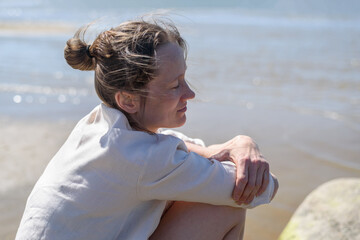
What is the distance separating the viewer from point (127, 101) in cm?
186

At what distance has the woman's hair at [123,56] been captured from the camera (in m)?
1.80

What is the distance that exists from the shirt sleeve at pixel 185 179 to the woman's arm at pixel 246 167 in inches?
1.3

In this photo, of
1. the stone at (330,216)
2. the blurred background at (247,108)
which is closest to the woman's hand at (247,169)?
the blurred background at (247,108)

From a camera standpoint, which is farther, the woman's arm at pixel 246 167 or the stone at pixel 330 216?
the stone at pixel 330 216

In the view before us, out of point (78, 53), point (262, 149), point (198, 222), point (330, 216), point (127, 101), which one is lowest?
point (262, 149)

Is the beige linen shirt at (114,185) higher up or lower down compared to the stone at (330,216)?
higher up

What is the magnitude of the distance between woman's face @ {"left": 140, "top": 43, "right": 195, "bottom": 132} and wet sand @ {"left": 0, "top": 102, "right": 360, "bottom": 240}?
1.46m

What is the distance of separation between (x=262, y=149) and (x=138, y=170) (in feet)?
10.0

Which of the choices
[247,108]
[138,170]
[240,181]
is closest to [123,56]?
[138,170]

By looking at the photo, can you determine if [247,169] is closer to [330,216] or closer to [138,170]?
[138,170]

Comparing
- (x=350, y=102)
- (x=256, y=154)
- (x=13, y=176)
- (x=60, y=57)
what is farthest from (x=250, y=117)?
(x=60, y=57)

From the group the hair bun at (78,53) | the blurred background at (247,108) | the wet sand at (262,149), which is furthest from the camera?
the blurred background at (247,108)

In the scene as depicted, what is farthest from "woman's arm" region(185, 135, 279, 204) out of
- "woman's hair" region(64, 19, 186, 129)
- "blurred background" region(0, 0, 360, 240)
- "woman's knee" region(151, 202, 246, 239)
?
"blurred background" region(0, 0, 360, 240)

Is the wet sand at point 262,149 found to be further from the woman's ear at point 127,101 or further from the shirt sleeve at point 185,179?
the woman's ear at point 127,101
